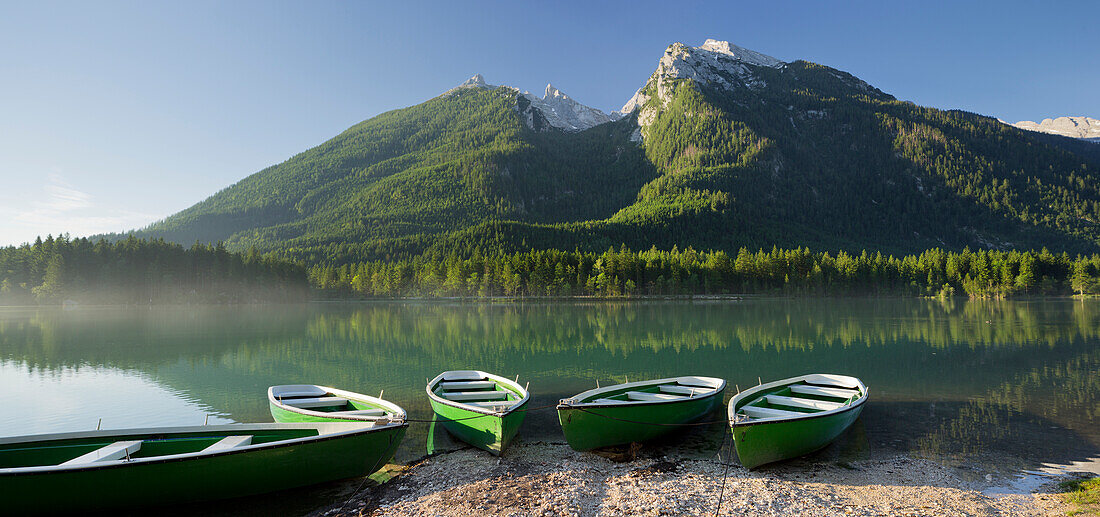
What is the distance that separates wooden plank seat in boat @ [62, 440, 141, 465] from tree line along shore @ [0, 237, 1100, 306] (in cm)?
11622

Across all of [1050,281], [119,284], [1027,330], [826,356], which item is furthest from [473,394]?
[1050,281]

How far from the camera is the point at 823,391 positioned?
17.8m

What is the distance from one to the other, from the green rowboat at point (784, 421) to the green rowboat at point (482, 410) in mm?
5872

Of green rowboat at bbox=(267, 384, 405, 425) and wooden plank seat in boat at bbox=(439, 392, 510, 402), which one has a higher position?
green rowboat at bbox=(267, 384, 405, 425)

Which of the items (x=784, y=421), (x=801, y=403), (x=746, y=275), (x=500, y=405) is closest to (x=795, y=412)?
(x=801, y=403)

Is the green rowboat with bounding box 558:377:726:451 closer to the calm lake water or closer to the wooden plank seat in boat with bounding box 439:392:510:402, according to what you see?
the calm lake water

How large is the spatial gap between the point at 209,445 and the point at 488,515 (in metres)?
7.11

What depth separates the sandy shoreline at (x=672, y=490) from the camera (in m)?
10.7

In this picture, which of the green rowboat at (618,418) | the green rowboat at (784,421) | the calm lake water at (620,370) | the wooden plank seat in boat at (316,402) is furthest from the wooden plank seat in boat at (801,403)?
the wooden plank seat in boat at (316,402)

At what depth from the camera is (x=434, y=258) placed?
511 feet

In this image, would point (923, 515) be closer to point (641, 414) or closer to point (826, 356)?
point (641, 414)

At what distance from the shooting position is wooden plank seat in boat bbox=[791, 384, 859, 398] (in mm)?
17455

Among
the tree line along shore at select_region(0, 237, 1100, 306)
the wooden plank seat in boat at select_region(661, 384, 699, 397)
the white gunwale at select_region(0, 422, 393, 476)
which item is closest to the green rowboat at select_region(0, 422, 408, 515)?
the white gunwale at select_region(0, 422, 393, 476)

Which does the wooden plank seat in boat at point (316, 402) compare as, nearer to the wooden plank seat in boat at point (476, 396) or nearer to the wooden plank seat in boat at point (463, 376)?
the wooden plank seat in boat at point (476, 396)
